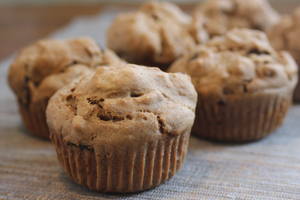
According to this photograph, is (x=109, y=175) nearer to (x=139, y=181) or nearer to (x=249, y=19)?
(x=139, y=181)

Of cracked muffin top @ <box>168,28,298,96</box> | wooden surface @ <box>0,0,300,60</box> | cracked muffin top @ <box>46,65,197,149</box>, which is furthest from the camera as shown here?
wooden surface @ <box>0,0,300,60</box>

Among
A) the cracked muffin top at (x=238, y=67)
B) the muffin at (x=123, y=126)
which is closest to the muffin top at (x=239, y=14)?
the cracked muffin top at (x=238, y=67)

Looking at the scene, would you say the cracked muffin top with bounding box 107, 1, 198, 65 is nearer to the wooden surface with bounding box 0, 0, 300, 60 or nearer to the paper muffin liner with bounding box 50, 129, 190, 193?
the paper muffin liner with bounding box 50, 129, 190, 193

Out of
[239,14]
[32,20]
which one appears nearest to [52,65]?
[239,14]

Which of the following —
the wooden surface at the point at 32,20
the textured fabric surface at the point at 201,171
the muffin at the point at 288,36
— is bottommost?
the wooden surface at the point at 32,20

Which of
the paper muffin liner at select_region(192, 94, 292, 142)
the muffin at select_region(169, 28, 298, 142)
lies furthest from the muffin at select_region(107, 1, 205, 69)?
the paper muffin liner at select_region(192, 94, 292, 142)

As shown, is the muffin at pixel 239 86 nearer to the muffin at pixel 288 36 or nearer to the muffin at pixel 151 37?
the muffin at pixel 151 37

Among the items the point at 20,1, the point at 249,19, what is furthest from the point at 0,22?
the point at 249,19
